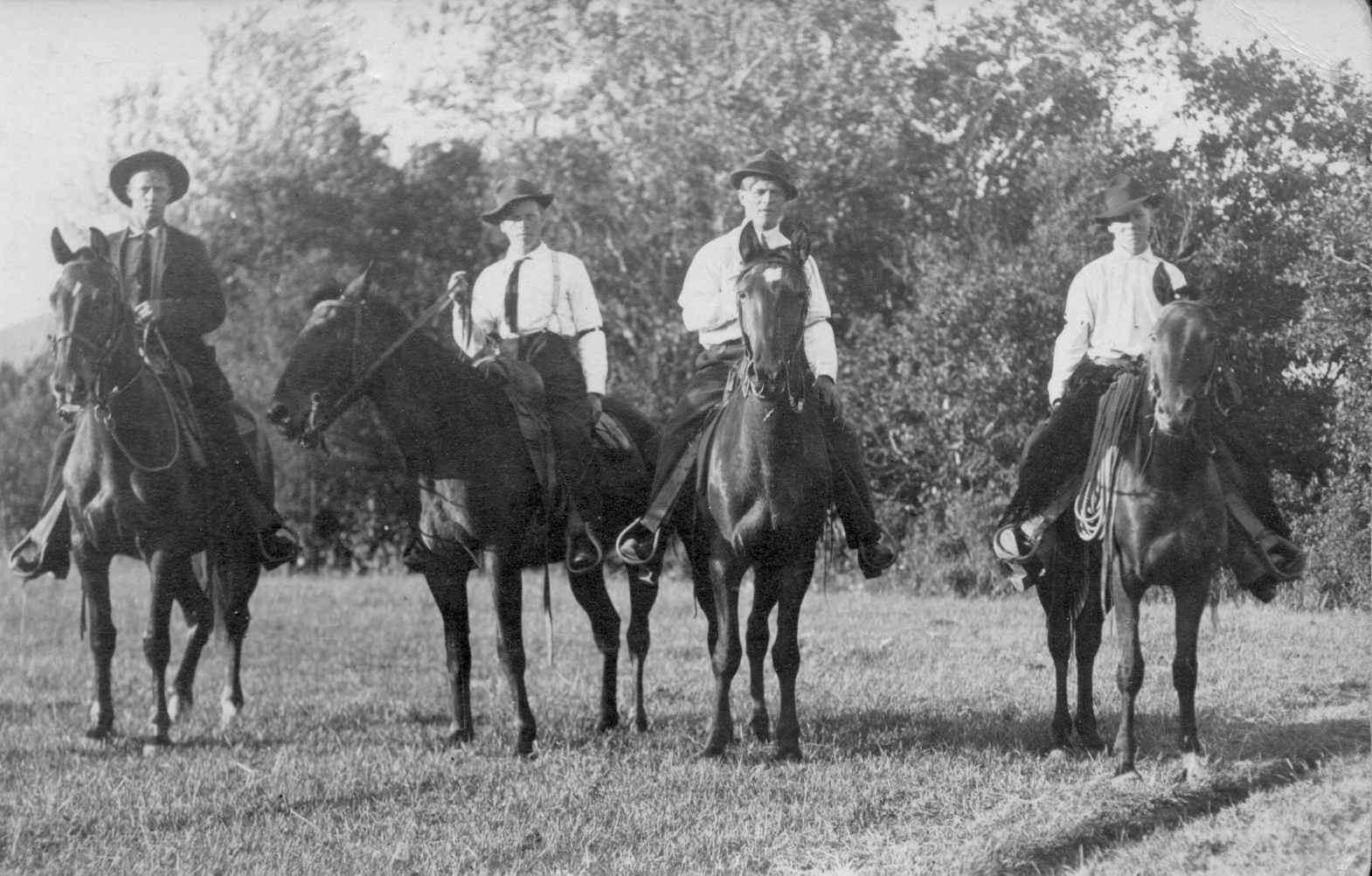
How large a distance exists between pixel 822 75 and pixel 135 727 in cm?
1111

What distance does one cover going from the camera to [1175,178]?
9.84 meters

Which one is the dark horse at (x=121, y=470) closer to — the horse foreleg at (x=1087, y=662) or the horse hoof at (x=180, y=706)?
the horse hoof at (x=180, y=706)

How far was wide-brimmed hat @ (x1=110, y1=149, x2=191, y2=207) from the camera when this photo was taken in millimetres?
9398

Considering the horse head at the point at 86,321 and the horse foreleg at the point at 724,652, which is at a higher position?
the horse head at the point at 86,321

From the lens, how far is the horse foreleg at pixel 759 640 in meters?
8.36

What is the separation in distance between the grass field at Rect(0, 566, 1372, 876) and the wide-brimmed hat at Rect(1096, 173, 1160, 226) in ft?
9.52

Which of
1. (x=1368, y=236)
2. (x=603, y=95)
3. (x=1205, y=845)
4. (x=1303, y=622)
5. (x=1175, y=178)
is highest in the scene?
(x=603, y=95)

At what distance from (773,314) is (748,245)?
0.55 meters

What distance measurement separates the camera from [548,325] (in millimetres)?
9438

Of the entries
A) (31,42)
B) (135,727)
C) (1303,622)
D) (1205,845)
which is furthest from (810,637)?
(31,42)

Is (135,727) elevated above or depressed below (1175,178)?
below

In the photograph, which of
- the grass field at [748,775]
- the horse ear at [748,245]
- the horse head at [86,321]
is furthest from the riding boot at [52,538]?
the horse ear at [748,245]

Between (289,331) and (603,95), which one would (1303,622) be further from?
(289,331)

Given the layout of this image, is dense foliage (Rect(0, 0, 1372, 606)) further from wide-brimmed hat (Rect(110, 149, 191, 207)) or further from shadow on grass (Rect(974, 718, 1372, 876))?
wide-brimmed hat (Rect(110, 149, 191, 207))
